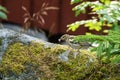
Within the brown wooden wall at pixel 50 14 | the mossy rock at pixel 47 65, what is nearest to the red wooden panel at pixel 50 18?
the brown wooden wall at pixel 50 14

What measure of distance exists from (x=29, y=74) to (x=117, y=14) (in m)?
0.71

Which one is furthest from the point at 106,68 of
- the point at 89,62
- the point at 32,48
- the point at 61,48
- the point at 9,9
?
the point at 9,9

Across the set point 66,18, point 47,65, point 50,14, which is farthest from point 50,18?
point 47,65

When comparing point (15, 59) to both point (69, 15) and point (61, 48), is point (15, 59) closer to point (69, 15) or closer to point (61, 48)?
point (61, 48)

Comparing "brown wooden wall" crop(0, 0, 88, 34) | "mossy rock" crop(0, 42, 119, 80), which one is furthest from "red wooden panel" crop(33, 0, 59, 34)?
"mossy rock" crop(0, 42, 119, 80)

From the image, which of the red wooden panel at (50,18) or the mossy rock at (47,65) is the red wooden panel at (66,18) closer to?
the red wooden panel at (50,18)

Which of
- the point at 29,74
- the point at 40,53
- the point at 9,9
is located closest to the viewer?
the point at 29,74

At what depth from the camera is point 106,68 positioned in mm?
2484

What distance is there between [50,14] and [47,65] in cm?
356

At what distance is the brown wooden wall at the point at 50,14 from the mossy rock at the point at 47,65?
3037mm

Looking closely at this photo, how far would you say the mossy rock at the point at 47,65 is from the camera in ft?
7.89

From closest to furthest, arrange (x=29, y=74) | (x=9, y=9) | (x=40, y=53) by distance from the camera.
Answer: (x=29, y=74)
(x=40, y=53)
(x=9, y=9)

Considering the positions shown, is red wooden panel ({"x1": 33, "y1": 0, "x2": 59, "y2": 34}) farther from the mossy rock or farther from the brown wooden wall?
the mossy rock

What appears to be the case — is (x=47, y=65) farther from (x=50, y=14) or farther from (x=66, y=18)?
(x=66, y=18)
